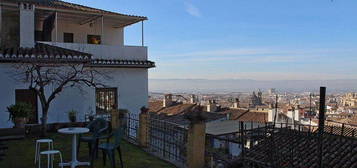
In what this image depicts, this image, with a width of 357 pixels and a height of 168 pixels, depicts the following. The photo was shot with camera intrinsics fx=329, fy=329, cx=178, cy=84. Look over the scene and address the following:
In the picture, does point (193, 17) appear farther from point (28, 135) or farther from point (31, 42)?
point (28, 135)

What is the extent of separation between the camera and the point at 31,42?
14000mm

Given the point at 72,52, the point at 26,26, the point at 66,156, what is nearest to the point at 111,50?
the point at 72,52

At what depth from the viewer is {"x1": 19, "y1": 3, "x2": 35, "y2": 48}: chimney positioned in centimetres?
1387

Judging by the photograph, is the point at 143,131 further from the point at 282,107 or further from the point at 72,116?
the point at 282,107

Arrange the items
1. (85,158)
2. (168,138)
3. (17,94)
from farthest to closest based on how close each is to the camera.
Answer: (17,94), (168,138), (85,158)

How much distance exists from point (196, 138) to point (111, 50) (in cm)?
1019

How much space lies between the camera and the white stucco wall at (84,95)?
12.9 metres

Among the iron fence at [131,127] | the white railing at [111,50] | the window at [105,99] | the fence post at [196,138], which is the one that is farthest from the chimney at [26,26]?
the fence post at [196,138]

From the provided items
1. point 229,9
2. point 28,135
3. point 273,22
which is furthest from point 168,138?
point 273,22

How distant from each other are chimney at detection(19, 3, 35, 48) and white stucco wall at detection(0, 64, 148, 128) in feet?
5.31

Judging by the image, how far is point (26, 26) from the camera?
1396 cm

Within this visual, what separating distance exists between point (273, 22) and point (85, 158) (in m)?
19.9

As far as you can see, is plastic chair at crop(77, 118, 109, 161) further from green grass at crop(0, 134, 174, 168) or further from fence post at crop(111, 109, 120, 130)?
fence post at crop(111, 109, 120, 130)

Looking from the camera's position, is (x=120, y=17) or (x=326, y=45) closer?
(x=120, y=17)
